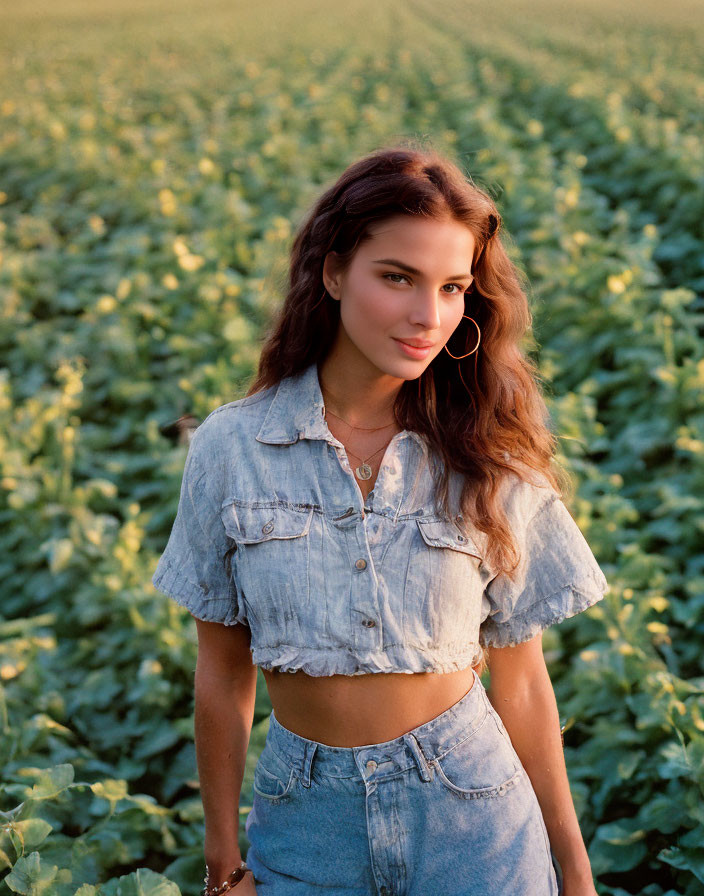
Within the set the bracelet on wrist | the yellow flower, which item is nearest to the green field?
the yellow flower

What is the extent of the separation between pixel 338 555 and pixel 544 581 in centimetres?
36

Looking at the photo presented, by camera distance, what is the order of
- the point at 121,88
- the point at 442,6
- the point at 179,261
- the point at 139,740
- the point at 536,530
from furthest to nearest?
the point at 442,6 < the point at 121,88 < the point at 179,261 < the point at 139,740 < the point at 536,530

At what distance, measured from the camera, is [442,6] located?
2731 centimetres

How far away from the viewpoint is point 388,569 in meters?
1.53

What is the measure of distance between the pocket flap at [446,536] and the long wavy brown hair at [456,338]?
0.08 feet

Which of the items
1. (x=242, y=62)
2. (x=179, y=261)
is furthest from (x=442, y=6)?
(x=179, y=261)

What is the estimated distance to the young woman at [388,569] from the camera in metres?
1.51

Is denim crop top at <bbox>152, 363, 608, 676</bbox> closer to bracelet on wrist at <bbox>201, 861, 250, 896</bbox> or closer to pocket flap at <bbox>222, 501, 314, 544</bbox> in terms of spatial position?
pocket flap at <bbox>222, 501, 314, 544</bbox>

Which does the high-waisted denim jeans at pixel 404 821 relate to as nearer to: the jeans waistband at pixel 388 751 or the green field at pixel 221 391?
the jeans waistband at pixel 388 751

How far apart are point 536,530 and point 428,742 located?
0.38 meters

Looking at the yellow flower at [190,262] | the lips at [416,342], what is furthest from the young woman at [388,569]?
the yellow flower at [190,262]

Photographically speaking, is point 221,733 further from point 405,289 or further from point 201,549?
point 405,289

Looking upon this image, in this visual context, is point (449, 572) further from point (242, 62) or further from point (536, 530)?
point (242, 62)

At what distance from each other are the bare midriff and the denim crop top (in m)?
0.03
